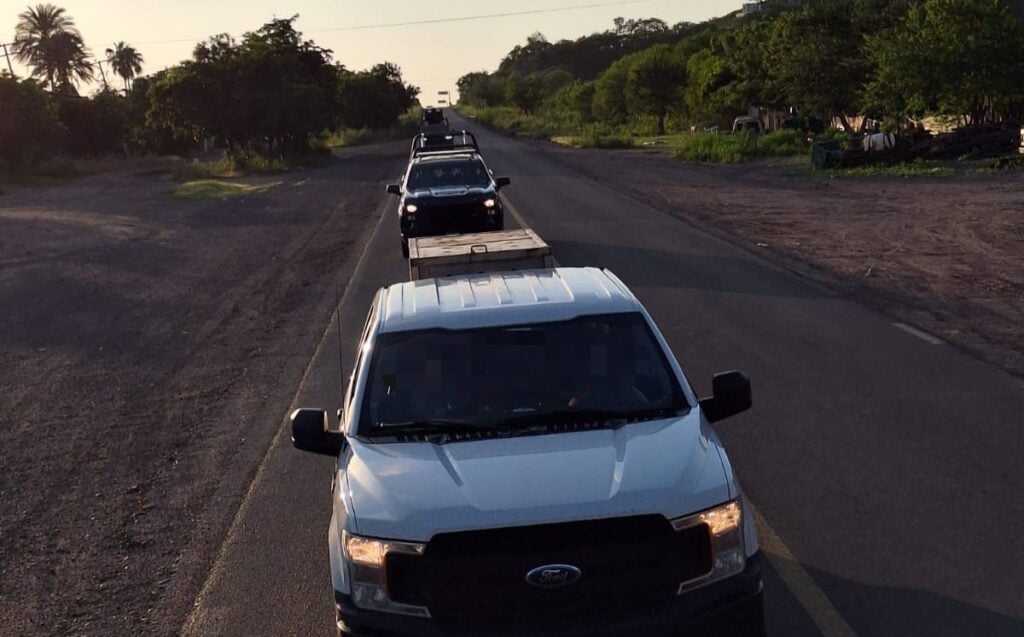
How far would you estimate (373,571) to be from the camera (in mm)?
4500

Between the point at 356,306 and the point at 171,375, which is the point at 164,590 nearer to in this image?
the point at 171,375

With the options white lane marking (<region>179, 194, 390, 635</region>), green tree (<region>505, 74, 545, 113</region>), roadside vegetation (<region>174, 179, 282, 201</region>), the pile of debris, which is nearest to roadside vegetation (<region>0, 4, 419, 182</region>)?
roadside vegetation (<region>174, 179, 282, 201</region>)

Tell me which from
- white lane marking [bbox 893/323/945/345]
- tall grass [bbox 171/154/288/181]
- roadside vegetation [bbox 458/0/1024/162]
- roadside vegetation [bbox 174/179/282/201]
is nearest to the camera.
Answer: white lane marking [bbox 893/323/945/345]

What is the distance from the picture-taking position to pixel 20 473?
29.9ft

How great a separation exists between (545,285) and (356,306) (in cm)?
1021

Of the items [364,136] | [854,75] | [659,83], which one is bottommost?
[364,136]

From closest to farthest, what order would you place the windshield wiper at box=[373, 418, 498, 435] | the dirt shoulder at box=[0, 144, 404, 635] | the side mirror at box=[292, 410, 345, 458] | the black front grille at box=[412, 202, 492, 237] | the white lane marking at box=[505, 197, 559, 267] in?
1. the windshield wiper at box=[373, 418, 498, 435]
2. the side mirror at box=[292, 410, 345, 458]
3. the dirt shoulder at box=[0, 144, 404, 635]
4. the black front grille at box=[412, 202, 492, 237]
5. the white lane marking at box=[505, 197, 559, 267]

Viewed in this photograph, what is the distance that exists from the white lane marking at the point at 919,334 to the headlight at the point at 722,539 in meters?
8.05

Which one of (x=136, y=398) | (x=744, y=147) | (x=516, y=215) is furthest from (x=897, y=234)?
(x=744, y=147)

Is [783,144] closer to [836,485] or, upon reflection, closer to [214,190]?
[214,190]

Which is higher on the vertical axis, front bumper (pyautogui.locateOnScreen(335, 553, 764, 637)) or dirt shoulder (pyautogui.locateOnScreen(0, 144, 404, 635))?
front bumper (pyautogui.locateOnScreen(335, 553, 764, 637))

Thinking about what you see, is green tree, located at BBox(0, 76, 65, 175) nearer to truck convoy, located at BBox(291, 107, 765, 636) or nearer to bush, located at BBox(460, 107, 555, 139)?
bush, located at BBox(460, 107, 555, 139)

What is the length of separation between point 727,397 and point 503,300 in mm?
1194

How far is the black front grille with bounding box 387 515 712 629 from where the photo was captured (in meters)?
4.39
